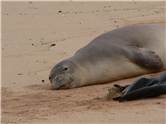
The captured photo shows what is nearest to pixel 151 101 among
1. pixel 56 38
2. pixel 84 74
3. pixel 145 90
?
pixel 145 90

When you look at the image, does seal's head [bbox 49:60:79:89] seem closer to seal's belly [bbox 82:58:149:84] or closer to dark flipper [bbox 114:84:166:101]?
seal's belly [bbox 82:58:149:84]

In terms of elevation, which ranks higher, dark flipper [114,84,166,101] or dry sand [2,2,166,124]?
dark flipper [114,84,166,101]

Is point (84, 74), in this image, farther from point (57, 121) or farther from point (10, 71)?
point (57, 121)

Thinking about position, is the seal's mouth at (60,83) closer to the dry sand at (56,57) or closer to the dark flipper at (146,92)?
the dry sand at (56,57)

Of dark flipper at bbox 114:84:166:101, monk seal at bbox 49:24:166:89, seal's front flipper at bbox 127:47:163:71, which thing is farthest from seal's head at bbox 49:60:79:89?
dark flipper at bbox 114:84:166:101

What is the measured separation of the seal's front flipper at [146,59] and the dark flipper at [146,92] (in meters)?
1.61

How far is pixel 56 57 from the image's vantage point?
8141mm

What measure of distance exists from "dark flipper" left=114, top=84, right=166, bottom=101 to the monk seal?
1398mm

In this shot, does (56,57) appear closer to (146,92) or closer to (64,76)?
(64,76)

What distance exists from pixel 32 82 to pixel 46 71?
53cm

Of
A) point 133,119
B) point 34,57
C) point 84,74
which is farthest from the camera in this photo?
point 34,57

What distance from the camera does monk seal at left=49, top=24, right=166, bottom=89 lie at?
21.6 feet

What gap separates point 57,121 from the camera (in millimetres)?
4609

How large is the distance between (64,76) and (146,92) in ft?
5.27
